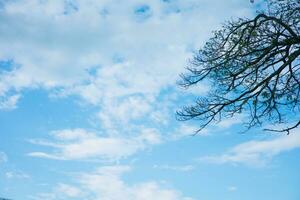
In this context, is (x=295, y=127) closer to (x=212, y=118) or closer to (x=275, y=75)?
(x=275, y=75)

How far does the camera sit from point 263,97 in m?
13.1

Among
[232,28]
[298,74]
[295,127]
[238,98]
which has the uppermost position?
[232,28]

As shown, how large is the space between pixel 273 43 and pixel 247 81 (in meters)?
1.47

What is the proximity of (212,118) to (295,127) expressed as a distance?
249cm

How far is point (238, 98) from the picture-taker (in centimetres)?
1279

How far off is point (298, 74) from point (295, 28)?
4.71ft

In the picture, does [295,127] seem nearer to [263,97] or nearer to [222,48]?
[263,97]

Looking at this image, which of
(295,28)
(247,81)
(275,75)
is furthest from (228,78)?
(295,28)

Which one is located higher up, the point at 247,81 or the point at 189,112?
the point at 247,81

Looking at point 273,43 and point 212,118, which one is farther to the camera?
point 212,118

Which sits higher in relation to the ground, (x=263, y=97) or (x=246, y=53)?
(x=246, y=53)

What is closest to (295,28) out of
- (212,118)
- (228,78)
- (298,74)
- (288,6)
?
(288,6)

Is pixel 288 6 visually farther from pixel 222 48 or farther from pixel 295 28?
pixel 222 48

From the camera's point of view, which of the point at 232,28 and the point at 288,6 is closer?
the point at 288,6
